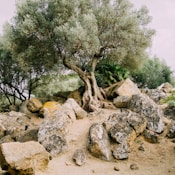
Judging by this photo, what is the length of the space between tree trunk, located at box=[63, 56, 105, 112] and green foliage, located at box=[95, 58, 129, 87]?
1593 millimetres

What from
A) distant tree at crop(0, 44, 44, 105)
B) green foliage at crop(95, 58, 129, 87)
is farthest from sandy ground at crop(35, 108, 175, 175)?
distant tree at crop(0, 44, 44, 105)

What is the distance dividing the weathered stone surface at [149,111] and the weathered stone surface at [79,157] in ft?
12.5

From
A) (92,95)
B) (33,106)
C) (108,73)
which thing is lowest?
(33,106)

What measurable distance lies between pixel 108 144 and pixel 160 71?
18084 mm

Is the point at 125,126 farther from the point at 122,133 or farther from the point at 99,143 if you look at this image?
the point at 99,143

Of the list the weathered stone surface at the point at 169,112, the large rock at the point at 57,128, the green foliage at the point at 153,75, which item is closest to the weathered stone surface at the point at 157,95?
the weathered stone surface at the point at 169,112

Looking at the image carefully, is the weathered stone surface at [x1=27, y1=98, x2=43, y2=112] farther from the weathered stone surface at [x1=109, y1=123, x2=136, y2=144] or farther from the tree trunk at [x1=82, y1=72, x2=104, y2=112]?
the weathered stone surface at [x1=109, y1=123, x2=136, y2=144]

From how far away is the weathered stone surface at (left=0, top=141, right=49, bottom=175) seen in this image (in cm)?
1090

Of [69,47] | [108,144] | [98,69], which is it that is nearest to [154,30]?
[98,69]

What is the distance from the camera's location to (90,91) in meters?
18.8

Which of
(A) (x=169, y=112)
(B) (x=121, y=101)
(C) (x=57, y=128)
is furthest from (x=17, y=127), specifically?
(A) (x=169, y=112)

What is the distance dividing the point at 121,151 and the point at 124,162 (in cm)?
58

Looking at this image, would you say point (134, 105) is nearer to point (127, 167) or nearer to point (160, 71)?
point (127, 167)

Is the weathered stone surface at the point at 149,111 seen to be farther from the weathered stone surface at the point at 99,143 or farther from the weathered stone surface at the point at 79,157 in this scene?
Answer: the weathered stone surface at the point at 79,157
